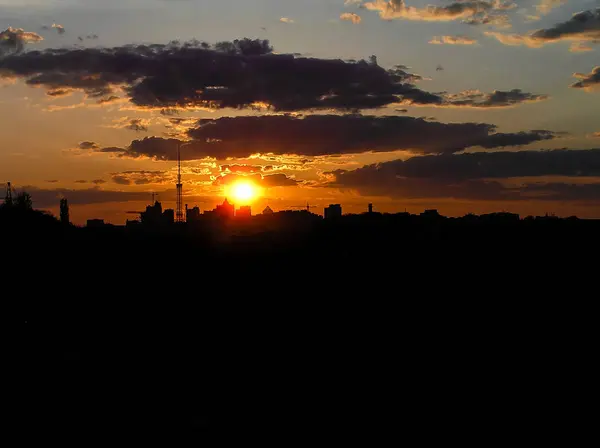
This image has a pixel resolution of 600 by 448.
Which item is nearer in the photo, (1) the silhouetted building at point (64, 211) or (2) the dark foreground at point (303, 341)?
(2) the dark foreground at point (303, 341)

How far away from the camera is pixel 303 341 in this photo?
5184cm

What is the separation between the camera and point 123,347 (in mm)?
46125

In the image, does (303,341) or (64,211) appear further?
(64,211)

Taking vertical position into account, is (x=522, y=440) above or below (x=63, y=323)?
below

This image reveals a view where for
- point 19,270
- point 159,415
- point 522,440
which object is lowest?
point 522,440

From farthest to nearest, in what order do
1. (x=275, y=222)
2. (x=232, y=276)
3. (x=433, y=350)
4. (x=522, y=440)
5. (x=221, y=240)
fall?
1. (x=275, y=222)
2. (x=221, y=240)
3. (x=232, y=276)
4. (x=433, y=350)
5. (x=522, y=440)

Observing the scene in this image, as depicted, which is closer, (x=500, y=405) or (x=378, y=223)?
(x=500, y=405)

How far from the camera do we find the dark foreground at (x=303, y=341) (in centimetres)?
3284

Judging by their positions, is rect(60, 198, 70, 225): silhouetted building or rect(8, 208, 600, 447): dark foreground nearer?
rect(8, 208, 600, 447): dark foreground

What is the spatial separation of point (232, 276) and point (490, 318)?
104ft

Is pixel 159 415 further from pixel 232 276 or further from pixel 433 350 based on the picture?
pixel 232 276

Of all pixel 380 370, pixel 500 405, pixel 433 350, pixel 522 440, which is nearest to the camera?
pixel 522 440

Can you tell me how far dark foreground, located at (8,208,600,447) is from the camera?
3284 cm

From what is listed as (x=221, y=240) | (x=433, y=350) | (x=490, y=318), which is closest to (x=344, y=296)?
(x=490, y=318)
